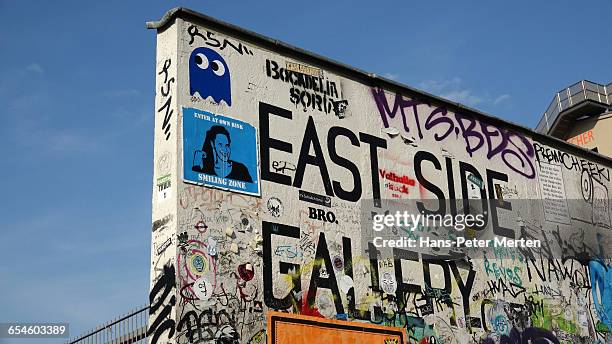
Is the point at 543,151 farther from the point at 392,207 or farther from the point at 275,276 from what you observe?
the point at 275,276

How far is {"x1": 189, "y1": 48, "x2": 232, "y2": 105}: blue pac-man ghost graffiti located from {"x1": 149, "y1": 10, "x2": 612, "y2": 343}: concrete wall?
21mm

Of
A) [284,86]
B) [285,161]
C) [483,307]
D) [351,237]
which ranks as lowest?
[483,307]

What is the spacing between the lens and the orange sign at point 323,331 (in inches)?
457

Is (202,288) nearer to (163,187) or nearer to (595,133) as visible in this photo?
(163,187)

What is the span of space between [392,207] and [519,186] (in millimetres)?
3774

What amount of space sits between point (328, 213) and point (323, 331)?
1.88 metres

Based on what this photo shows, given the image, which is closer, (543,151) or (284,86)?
(284,86)

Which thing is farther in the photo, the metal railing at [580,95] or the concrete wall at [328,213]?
the metal railing at [580,95]

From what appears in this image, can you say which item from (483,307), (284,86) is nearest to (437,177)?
(483,307)

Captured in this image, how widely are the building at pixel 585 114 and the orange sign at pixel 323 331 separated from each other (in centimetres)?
1790

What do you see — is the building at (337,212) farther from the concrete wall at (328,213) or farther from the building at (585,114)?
the building at (585,114)

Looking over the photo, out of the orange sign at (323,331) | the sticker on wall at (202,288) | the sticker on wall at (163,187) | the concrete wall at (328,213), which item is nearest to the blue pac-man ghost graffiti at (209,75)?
the concrete wall at (328,213)

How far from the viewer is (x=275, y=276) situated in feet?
39.0

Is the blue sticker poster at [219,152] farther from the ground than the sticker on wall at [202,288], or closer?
farther from the ground
